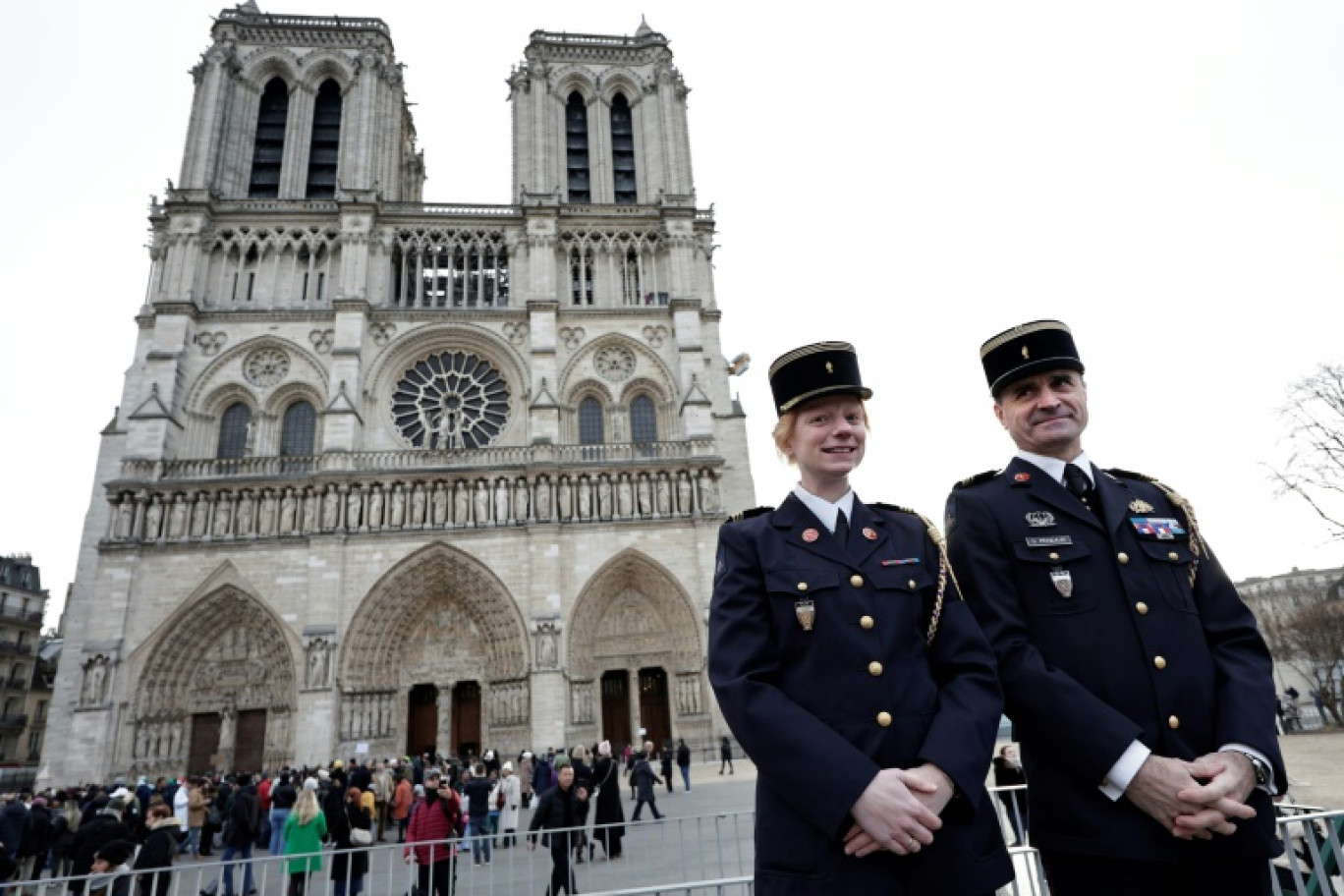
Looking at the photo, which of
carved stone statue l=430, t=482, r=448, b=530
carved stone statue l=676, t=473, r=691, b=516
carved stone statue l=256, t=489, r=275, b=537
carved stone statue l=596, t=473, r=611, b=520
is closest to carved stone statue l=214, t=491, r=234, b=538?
carved stone statue l=256, t=489, r=275, b=537

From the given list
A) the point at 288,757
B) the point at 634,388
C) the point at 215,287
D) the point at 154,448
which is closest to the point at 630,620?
the point at 634,388

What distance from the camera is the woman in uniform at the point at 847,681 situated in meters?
1.81

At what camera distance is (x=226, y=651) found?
21.0m

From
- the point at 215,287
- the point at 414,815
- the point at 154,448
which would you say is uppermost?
the point at 215,287

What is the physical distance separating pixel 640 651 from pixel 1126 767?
20.8m

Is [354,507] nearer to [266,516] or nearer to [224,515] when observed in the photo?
[266,516]

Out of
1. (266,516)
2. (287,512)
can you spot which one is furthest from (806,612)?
(266,516)

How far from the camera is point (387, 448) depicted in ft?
76.7

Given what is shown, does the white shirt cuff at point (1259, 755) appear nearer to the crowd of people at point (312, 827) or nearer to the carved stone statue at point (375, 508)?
the crowd of people at point (312, 827)

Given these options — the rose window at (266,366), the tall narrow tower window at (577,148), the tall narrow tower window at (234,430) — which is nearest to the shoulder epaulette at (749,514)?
the tall narrow tower window at (234,430)

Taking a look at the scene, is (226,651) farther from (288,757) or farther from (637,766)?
(637,766)

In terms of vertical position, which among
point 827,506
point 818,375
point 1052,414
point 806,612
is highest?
point 818,375

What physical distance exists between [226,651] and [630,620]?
11503 millimetres

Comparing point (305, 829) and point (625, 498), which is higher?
point (625, 498)
